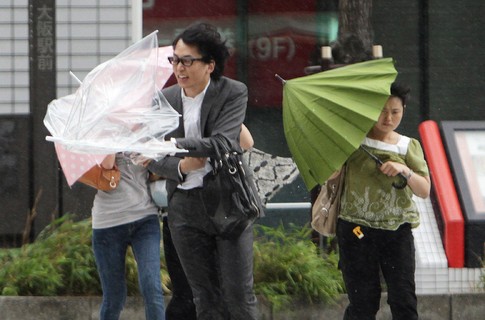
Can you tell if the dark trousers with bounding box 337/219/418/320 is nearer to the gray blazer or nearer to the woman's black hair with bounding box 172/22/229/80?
the gray blazer

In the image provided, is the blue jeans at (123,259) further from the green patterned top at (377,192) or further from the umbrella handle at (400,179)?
the umbrella handle at (400,179)

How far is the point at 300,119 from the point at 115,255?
164 centimetres

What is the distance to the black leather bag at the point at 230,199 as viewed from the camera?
7105mm

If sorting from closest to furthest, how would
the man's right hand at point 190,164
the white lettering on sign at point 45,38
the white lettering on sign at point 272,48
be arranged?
the man's right hand at point 190,164
the white lettering on sign at point 45,38
the white lettering on sign at point 272,48

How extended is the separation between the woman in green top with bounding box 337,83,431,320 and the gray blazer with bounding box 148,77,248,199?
80 centimetres

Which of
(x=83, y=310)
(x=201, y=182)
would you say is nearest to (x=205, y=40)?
(x=201, y=182)

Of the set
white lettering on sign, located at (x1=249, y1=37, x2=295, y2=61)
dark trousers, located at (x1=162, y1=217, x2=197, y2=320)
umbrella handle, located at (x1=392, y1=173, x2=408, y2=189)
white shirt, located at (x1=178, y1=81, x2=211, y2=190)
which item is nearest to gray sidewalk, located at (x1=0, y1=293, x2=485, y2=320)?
dark trousers, located at (x1=162, y1=217, x2=197, y2=320)

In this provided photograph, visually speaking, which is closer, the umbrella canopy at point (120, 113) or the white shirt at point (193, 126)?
the umbrella canopy at point (120, 113)

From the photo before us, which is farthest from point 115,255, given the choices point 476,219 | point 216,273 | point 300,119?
point 476,219

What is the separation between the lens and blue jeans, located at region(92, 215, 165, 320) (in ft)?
25.9

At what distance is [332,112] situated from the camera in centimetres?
715

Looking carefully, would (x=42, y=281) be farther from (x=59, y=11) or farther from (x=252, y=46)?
(x=252, y=46)

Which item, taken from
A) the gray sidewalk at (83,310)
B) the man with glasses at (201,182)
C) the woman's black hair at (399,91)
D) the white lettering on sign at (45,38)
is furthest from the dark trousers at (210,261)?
Answer: the white lettering on sign at (45,38)

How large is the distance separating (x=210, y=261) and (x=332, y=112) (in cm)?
111
